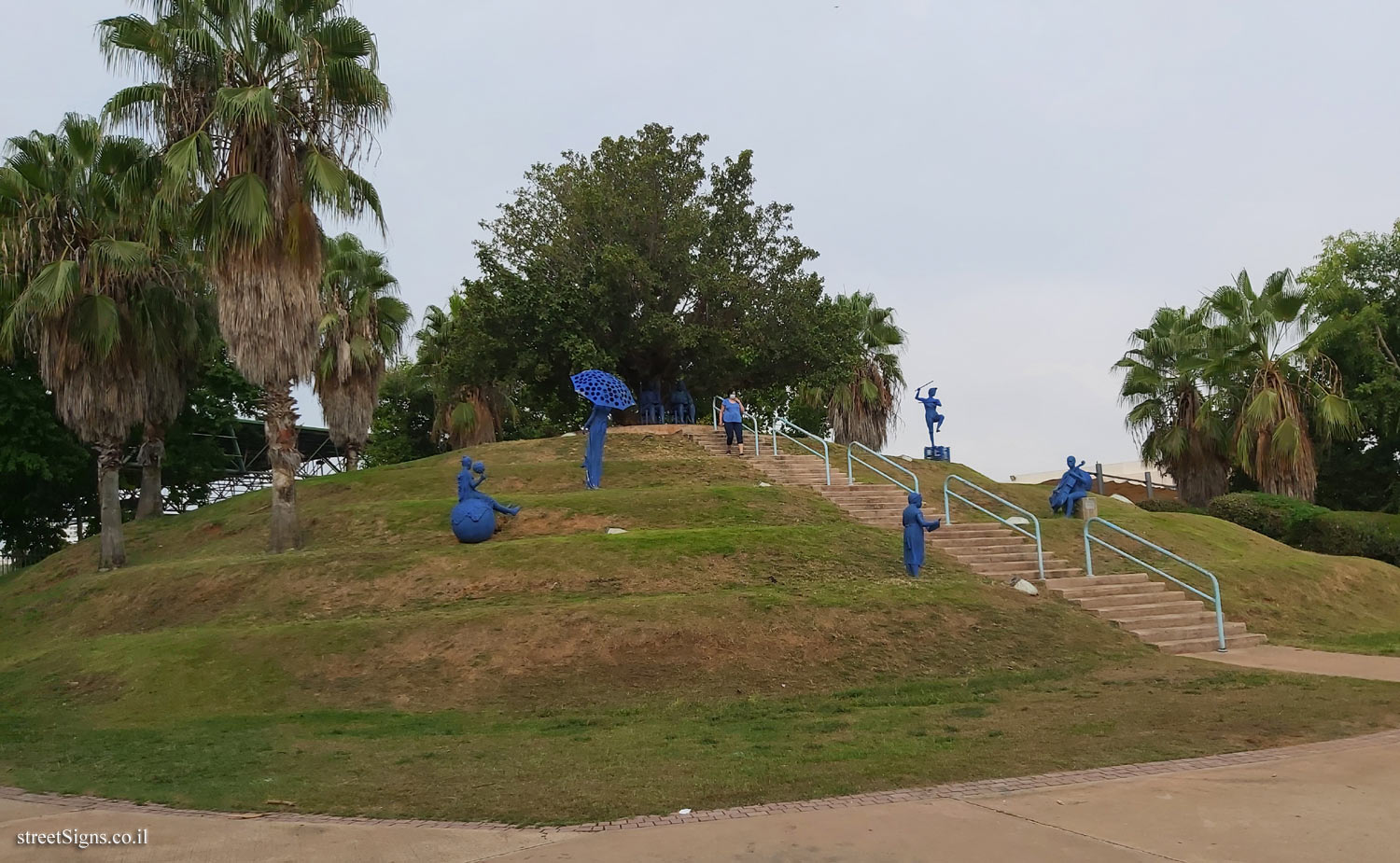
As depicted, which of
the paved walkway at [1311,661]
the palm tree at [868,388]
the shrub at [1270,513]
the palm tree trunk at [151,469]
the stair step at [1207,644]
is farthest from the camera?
the palm tree at [868,388]

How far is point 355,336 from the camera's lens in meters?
33.2

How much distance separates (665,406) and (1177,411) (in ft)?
56.9

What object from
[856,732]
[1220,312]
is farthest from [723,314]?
[856,732]

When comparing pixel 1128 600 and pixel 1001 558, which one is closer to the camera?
pixel 1128 600

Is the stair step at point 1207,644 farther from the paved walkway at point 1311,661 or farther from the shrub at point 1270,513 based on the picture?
the shrub at point 1270,513

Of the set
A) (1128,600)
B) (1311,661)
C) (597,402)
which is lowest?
(1311,661)

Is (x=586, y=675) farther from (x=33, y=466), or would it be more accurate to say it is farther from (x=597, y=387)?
(x=33, y=466)

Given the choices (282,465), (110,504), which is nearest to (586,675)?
(282,465)

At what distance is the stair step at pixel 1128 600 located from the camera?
15305 millimetres

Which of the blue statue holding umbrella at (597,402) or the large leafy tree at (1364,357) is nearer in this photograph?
the blue statue holding umbrella at (597,402)

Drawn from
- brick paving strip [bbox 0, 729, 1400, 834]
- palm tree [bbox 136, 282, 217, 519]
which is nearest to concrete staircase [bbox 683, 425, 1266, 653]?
brick paving strip [bbox 0, 729, 1400, 834]

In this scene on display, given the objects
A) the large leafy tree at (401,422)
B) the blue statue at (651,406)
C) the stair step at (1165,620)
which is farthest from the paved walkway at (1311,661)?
the large leafy tree at (401,422)

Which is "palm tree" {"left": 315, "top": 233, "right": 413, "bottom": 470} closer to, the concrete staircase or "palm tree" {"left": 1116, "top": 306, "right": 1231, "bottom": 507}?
the concrete staircase

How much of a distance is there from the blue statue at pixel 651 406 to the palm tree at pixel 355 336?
336 inches
